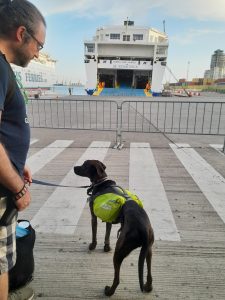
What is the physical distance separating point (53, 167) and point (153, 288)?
3861 millimetres

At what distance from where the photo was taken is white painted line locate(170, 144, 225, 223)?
13.6ft

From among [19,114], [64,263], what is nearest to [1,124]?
[19,114]

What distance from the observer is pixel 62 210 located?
12.5 ft

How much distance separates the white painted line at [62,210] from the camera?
10.9 ft

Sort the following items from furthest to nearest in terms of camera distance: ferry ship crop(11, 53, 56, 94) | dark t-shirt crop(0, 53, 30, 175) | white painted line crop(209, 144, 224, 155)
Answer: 1. ferry ship crop(11, 53, 56, 94)
2. white painted line crop(209, 144, 224, 155)
3. dark t-shirt crop(0, 53, 30, 175)

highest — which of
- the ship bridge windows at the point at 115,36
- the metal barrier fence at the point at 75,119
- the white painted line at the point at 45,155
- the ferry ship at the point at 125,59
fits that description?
the ship bridge windows at the point at 115,36

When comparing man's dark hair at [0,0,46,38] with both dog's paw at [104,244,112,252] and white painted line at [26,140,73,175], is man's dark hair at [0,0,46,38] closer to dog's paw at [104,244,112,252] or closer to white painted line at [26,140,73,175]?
dog's paw at [104,244,112,252]

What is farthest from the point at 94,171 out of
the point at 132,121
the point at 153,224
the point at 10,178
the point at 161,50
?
the point at 161,50

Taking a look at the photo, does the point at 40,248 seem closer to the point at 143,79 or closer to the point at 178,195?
the point at 178,195

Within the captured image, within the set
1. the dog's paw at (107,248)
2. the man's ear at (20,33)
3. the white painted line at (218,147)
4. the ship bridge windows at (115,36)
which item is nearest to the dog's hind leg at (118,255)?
the dog's paw at (107,248)

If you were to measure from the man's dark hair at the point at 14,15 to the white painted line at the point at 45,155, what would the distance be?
165 inches

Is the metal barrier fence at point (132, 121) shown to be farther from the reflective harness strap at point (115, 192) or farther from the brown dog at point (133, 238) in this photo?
the brown dog at point (133, 238)

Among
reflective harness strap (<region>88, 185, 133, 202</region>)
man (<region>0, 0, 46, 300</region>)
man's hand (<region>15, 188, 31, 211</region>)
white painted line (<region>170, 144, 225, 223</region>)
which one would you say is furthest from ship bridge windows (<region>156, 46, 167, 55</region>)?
man's hand (<region>15, 188, 31, 211</region>)

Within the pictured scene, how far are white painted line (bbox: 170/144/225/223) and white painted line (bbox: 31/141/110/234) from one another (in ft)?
6.73
